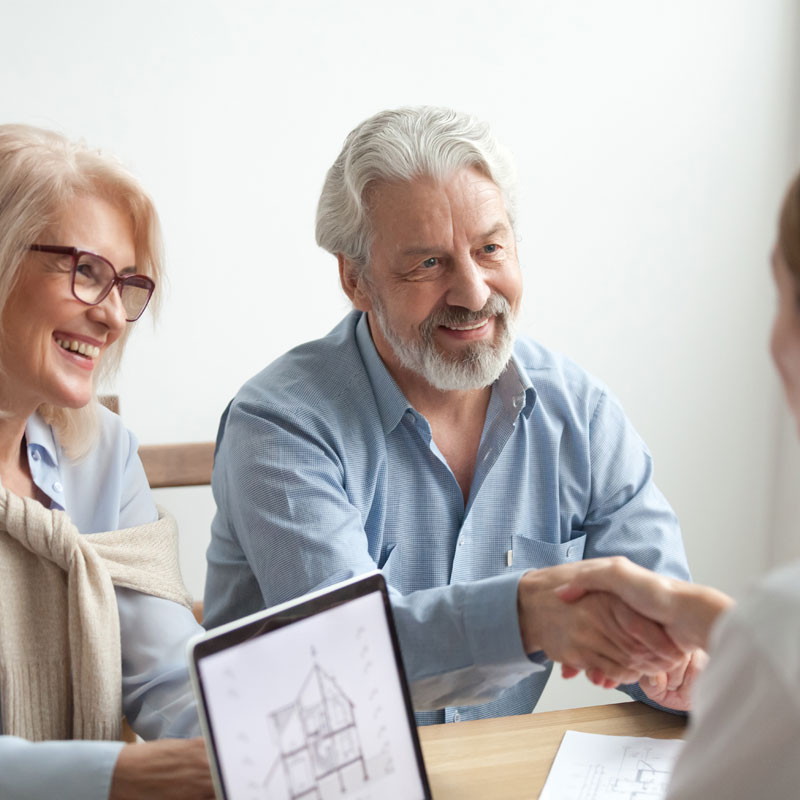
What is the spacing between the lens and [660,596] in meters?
1.19

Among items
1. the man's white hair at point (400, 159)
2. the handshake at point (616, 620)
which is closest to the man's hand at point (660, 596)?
the handshake at point (616, 620)

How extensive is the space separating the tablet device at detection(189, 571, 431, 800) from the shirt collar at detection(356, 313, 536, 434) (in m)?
0.52

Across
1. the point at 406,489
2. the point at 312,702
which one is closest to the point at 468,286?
the point at 406,489

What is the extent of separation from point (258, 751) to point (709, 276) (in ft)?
6.99

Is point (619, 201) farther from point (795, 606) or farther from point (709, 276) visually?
point (795, 606)

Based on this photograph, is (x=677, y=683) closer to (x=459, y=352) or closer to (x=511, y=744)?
(x=511, y=744)

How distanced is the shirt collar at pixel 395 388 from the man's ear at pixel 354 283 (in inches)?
1.5

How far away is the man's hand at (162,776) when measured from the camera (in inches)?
44.9

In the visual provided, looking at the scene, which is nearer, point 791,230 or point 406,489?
point 791,230

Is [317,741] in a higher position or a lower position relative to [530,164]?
lower

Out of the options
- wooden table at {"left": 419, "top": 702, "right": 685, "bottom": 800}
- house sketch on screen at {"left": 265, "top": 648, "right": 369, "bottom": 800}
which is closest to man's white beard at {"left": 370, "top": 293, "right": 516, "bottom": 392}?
wooden table at {"left": 419, "top": 702, "right": 685, "bottom": 800}

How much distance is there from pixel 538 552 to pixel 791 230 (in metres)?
0.97

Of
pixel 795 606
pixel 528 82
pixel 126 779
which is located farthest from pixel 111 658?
pixel 528 82

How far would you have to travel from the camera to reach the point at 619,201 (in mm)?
2656
